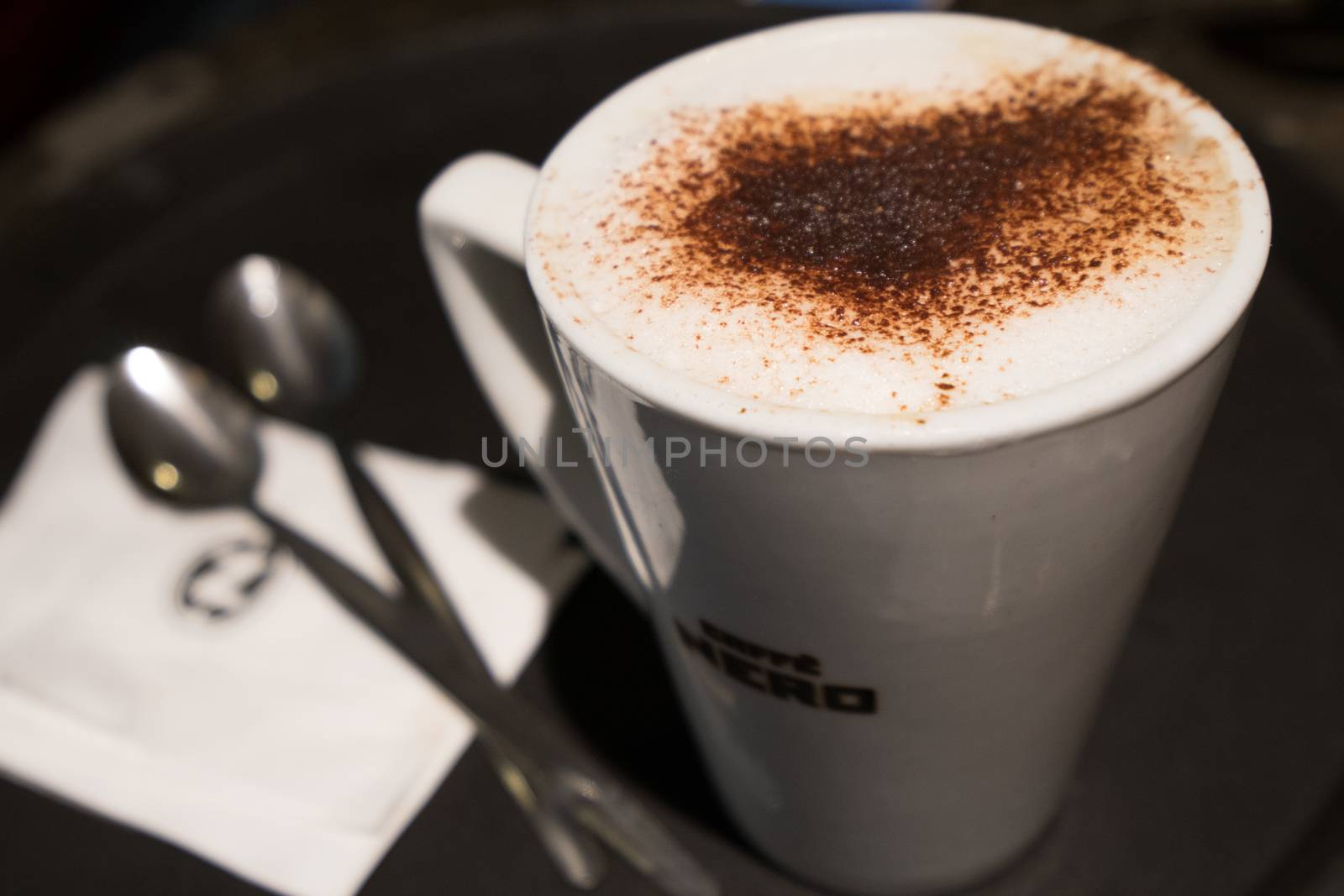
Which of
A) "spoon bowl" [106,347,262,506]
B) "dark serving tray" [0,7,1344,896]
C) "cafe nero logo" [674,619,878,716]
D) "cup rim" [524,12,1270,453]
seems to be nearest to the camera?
"cup rim" [524,12,1270,453]

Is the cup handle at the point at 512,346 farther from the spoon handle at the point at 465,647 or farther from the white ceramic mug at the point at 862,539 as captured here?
the spoon handle at the point at 465,647

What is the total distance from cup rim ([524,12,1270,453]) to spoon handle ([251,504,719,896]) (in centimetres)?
28

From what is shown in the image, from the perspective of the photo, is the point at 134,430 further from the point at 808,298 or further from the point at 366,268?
the point at 808,298

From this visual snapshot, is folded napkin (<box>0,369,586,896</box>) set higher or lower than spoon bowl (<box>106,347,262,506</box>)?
lower

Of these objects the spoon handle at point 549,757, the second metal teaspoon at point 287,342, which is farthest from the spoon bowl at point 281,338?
the spoon handle at point 549,757

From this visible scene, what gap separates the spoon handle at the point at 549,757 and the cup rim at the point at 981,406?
28cm

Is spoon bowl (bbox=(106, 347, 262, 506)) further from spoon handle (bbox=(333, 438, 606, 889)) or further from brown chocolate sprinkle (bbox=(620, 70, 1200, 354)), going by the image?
brown chocolate sprinkle (bbox=(620, 70, 1200, 354))

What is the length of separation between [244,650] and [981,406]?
0.51m

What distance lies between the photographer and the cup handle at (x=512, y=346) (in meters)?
0.49

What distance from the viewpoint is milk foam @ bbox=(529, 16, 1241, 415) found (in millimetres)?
348

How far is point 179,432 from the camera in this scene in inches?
29.6

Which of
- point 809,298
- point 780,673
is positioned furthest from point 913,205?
point 780,673

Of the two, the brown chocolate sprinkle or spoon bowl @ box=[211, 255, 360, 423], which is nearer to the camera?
the brown chocolate sprinkle

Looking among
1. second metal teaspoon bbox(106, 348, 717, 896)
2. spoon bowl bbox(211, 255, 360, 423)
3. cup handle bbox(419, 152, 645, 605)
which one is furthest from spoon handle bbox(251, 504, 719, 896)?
spoon bowl bbox(211, 255, 360, 423)
